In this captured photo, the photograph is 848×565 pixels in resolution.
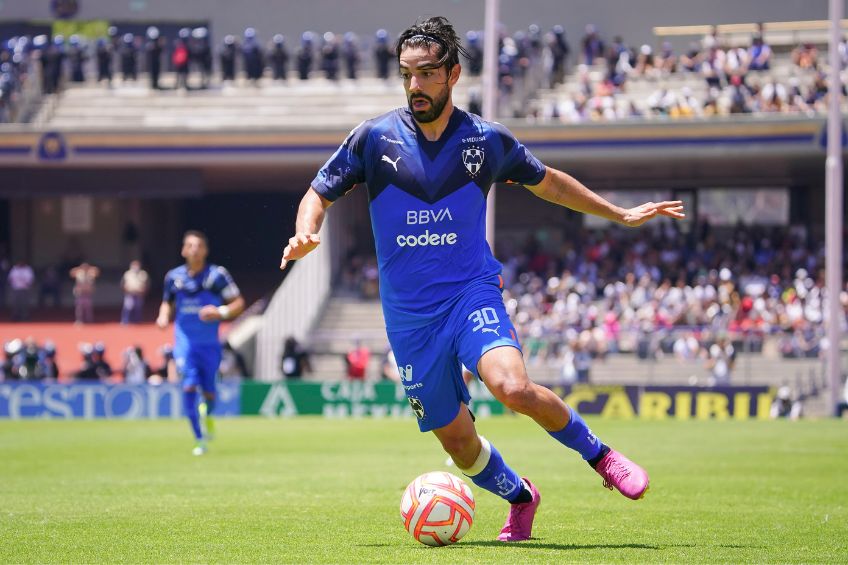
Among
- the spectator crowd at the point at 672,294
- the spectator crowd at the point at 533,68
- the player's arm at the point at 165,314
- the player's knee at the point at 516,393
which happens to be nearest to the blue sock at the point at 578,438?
the player's knee at the point at 516,393

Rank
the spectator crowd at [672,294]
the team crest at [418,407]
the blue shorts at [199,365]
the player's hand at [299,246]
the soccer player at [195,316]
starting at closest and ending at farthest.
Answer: the player's hand at [299,246], the team crest at [418,407], the soccer player at [195,316], the blue shorts at [199,365], the spectator crowd at [672,294]

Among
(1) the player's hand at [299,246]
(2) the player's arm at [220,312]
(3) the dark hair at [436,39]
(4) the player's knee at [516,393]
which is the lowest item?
(2) the player's arm at [220,312]

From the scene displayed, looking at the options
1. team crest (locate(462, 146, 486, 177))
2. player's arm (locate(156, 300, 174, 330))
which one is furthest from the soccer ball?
player's arm (locate(156, 300, 174, 330))

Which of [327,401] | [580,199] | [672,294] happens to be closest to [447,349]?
[580,199]

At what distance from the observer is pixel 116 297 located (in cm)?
4541

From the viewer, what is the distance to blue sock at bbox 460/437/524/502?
7.92 metres

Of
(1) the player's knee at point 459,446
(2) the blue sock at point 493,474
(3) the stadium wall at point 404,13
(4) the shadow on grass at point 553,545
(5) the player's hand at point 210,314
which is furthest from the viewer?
(3) the stadium wall at point 404,13

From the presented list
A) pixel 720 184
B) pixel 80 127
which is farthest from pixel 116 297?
pixel 720 184

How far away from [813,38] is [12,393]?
26786 mm

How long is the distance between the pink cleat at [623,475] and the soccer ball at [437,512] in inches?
31.5

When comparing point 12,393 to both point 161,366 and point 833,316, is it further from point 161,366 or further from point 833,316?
point 833,316

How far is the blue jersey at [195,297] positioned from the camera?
16844 mm

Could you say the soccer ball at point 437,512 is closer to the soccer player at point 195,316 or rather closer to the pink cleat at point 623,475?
the pink cleat at point 623,475

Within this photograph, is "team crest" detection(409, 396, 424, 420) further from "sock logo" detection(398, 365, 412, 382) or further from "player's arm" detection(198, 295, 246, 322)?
"player's arm" detection(198, 295, 246, 322)
